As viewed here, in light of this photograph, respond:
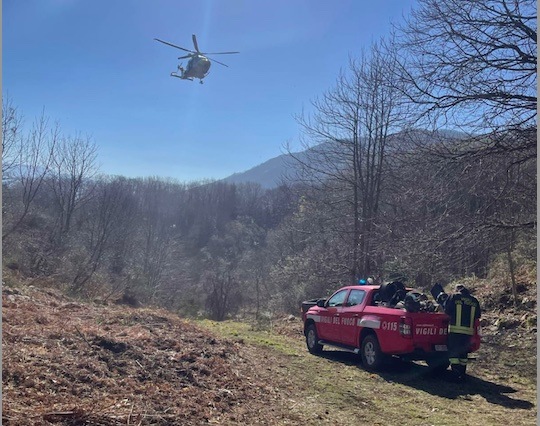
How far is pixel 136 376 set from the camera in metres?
6.41

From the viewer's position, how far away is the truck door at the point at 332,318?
1117cm

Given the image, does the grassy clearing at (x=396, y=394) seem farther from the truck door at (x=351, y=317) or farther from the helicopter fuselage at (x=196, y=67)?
the helicopter fuselage at (x=196, y=67)

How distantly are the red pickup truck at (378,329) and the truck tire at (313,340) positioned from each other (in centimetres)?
2

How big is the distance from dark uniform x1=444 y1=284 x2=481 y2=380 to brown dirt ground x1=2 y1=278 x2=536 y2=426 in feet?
4.40

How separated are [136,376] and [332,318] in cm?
592

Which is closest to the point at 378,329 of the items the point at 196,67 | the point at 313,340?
the point at 313,340

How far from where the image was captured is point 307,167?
75.6 ft

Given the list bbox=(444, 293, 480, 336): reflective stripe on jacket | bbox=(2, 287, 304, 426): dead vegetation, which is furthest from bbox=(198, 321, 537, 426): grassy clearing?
bbox=(444, 293, 480, 336): reflective stripe on jacket

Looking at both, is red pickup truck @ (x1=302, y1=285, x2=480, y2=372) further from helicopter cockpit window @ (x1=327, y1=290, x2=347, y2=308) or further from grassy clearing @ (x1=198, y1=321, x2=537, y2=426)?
grassy clearing @ (x1=198, y1=321, x2=537, y2=426)

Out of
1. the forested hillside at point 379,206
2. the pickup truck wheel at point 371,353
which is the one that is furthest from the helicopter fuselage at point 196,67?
the pickup truck wheel at point 371,353

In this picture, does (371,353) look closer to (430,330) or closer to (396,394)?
(430,330)

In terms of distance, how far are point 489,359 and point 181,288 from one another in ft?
135

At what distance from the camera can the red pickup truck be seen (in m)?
8.97

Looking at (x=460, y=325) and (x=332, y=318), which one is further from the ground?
(x=460, y=325)
